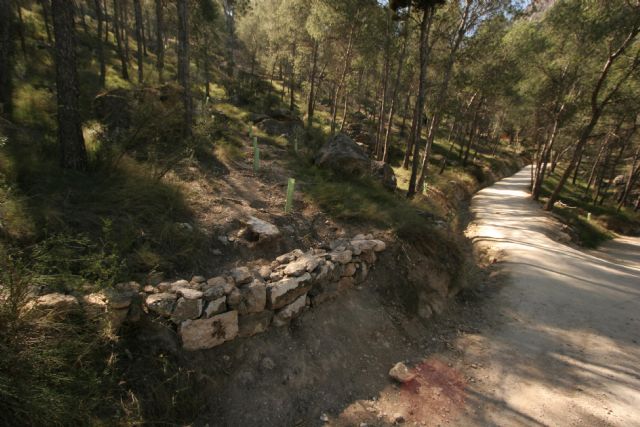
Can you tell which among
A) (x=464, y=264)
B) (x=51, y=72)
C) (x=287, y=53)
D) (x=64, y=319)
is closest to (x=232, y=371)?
(x=64, y=319)

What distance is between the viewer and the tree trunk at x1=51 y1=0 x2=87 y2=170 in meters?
5.21

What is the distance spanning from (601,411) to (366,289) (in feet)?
11.7

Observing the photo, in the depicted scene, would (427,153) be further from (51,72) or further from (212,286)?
(51,72)

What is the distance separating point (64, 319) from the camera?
9.36 ft

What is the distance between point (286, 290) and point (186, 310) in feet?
4.44

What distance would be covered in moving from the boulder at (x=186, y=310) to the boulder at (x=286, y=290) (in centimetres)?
96

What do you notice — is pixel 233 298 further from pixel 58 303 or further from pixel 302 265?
pixel 58 303

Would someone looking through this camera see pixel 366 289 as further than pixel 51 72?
No

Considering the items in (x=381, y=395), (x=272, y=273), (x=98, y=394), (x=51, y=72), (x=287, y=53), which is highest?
(x=287, y=53)

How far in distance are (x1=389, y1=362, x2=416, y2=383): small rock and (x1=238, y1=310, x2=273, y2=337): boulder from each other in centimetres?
198

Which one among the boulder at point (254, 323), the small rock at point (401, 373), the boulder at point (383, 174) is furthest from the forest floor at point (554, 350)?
the boulder at point (383, 174)

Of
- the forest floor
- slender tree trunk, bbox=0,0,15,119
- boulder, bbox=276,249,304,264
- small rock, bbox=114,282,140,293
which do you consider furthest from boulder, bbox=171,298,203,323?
slender tree trunk, bbox=0,0,15,119

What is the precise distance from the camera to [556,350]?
5309 millimetres

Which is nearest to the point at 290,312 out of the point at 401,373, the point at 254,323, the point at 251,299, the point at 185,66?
the point at 254,323
